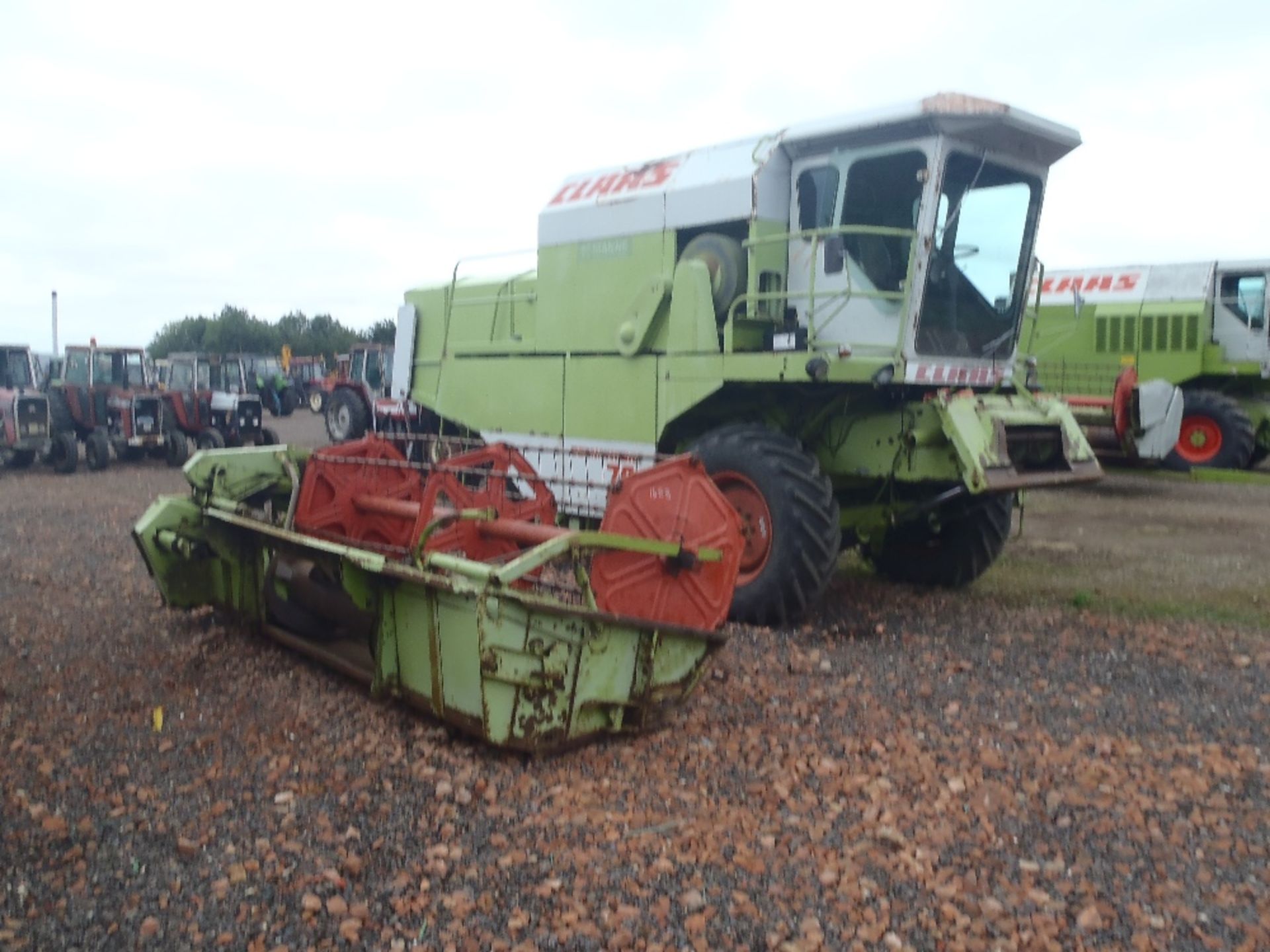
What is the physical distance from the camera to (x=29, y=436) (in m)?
14.4

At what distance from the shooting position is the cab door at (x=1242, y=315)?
45.4 ft

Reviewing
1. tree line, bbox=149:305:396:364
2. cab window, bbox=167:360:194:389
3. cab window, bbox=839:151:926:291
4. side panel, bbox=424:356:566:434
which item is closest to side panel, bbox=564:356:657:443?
side panel, bbox=424:356:566:434

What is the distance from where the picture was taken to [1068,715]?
456 cm

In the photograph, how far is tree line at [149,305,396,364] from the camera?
5206cm

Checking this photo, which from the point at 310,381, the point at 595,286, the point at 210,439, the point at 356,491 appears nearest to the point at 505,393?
the point at 595,286

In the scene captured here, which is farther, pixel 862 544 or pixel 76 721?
pixel 862 544

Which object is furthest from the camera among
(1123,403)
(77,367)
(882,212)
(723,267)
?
(77,367)

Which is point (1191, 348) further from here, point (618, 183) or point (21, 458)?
point (21, 458)

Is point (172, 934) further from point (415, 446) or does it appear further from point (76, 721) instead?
point (415, 446)

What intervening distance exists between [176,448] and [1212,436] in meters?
14.8

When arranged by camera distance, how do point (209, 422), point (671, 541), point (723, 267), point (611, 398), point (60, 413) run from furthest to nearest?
point (209, 422) < point (60, 413) < point (611, 398) < point (723, 267) < point (671, 541)

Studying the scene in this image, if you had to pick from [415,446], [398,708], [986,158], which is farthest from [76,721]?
[415,446]

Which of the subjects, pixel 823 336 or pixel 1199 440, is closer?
pixel 823 336

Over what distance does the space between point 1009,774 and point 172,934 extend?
2877 millimetres
